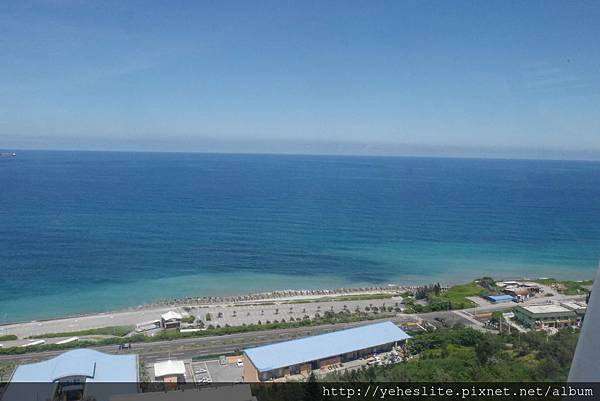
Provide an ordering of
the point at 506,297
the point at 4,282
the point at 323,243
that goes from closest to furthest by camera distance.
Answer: the point at 506,297
the point at 4,282
the point at 323,243

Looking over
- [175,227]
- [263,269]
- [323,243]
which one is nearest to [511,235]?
[323,243]

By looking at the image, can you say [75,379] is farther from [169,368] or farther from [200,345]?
[200,345]

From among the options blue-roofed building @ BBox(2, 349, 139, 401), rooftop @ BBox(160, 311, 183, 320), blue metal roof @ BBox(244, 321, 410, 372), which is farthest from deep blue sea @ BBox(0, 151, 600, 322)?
blue metal roof @ BBox(244, 321, 410, 372)

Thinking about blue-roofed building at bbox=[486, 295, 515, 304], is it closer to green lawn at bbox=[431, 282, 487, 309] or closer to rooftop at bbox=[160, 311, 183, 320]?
green lawn at bbox=[431, 282, 487, 309]

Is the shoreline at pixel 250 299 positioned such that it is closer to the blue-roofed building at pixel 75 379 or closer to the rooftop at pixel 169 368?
the rooftop at pixel 169 368

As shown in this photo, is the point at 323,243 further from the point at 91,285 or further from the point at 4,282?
the point at 4,282
